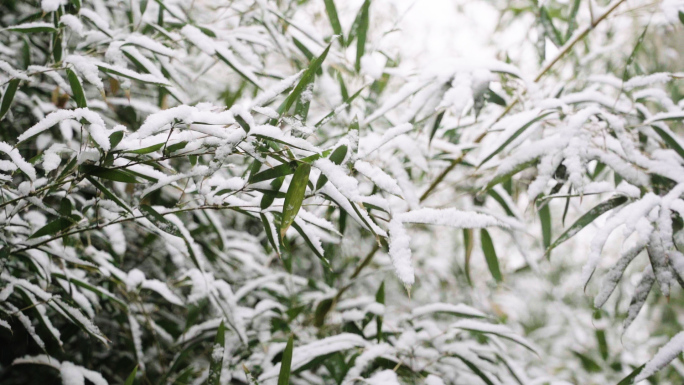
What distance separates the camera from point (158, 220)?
631 mm

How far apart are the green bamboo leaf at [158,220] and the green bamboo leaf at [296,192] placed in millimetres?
204

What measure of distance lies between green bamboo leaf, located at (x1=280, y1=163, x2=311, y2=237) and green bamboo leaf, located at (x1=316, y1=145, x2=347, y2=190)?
30mm

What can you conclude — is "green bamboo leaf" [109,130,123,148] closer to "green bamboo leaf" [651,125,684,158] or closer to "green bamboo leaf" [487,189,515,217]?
"green bamboo leaf" [487,189,515,217]

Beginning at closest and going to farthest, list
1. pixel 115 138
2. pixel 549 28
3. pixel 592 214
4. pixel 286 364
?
pixel 115 138, pixel 286 364, pixel 592 214, pixel 549 28

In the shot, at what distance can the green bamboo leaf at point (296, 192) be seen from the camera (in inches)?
19.9

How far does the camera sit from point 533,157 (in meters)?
0.71

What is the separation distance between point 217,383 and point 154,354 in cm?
49

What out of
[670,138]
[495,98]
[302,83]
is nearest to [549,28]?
[495,98]

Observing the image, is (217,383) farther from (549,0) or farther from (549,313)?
(549,313)

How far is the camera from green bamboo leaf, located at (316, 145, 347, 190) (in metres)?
0.53

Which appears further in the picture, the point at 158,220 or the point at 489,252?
the point at 489,252

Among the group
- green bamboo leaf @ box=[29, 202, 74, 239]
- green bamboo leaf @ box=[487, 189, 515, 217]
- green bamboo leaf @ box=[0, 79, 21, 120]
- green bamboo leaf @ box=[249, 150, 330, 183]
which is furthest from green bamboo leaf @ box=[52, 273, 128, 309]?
green bamboo leaf @ box=[487, 189, 515, 217]

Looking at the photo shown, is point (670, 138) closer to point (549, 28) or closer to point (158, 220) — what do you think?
point (549, 28)

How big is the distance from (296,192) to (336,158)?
67 millimetres
